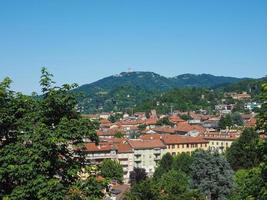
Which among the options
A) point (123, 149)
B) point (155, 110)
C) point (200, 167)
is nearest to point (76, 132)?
point (200, 167)

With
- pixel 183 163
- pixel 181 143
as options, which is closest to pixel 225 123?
pixel 181 143

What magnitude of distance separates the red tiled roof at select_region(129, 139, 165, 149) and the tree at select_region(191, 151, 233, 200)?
4631 centimetres

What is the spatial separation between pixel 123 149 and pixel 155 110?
99.2 meters

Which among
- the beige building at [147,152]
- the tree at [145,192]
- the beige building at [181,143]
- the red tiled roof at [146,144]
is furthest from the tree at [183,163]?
the tree at [145,192]

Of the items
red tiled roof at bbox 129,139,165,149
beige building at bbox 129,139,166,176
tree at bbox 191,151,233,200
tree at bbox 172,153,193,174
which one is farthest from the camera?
red tiled roof at bbox 129,139,165,149

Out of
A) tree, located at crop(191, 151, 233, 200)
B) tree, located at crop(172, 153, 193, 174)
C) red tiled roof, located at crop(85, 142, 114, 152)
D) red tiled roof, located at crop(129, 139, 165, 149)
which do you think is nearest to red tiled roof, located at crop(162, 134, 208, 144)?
red tiled roof, located at crop(129, 139, 165, 149)

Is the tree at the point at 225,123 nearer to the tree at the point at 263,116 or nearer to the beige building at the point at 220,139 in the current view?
the beige building at the point at 220,139

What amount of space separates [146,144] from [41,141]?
76405 millimetres

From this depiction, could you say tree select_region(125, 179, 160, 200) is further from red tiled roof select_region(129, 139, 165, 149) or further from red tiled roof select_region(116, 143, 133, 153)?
red tiled roof select_region(129, 139, 165, 149)

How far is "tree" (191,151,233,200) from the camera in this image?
35.7m

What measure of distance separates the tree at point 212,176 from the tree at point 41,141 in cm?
2656

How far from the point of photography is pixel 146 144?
3369 inches

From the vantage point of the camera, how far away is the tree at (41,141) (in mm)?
9383

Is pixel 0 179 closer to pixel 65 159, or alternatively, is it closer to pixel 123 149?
pixel 65 159
